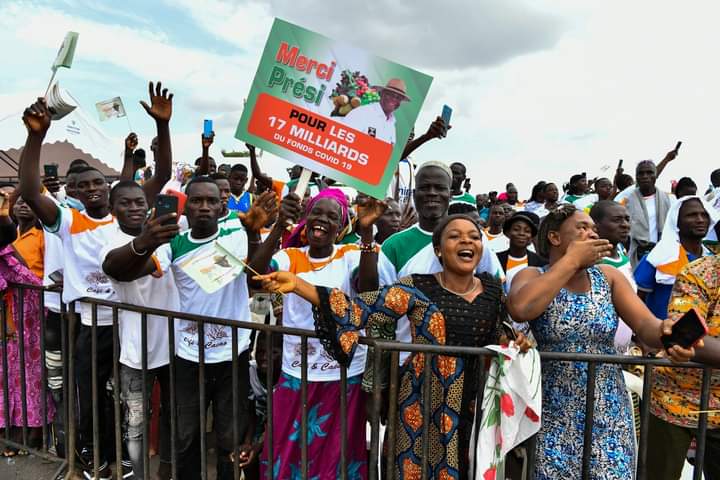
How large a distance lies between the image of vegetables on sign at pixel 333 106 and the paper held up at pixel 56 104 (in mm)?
1640

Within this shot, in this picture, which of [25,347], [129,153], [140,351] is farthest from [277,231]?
[129,153]

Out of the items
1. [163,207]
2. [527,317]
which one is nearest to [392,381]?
[527,317]

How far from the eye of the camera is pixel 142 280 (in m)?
3.20

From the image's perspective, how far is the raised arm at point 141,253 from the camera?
2711 mm

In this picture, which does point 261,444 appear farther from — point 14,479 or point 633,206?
point 633,206

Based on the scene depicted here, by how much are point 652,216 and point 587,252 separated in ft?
19.1

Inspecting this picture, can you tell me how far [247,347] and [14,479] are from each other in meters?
2.09

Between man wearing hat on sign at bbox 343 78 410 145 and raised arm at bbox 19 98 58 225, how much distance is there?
2125 millimetres

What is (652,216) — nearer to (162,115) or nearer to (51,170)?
(162,115)

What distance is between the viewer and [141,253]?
2.79 m

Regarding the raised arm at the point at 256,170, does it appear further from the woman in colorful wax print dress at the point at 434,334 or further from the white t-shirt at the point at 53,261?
the woman in colorful wax print dress at the point at 434,334

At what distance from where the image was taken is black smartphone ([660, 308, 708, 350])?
2105 millimetres

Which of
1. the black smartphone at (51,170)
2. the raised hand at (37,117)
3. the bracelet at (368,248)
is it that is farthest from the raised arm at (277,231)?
the black smartphone at (51,170)

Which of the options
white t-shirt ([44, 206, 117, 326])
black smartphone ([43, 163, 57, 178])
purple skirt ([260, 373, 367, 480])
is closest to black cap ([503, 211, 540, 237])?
purple skirt ([260, 373, 367, 480])
